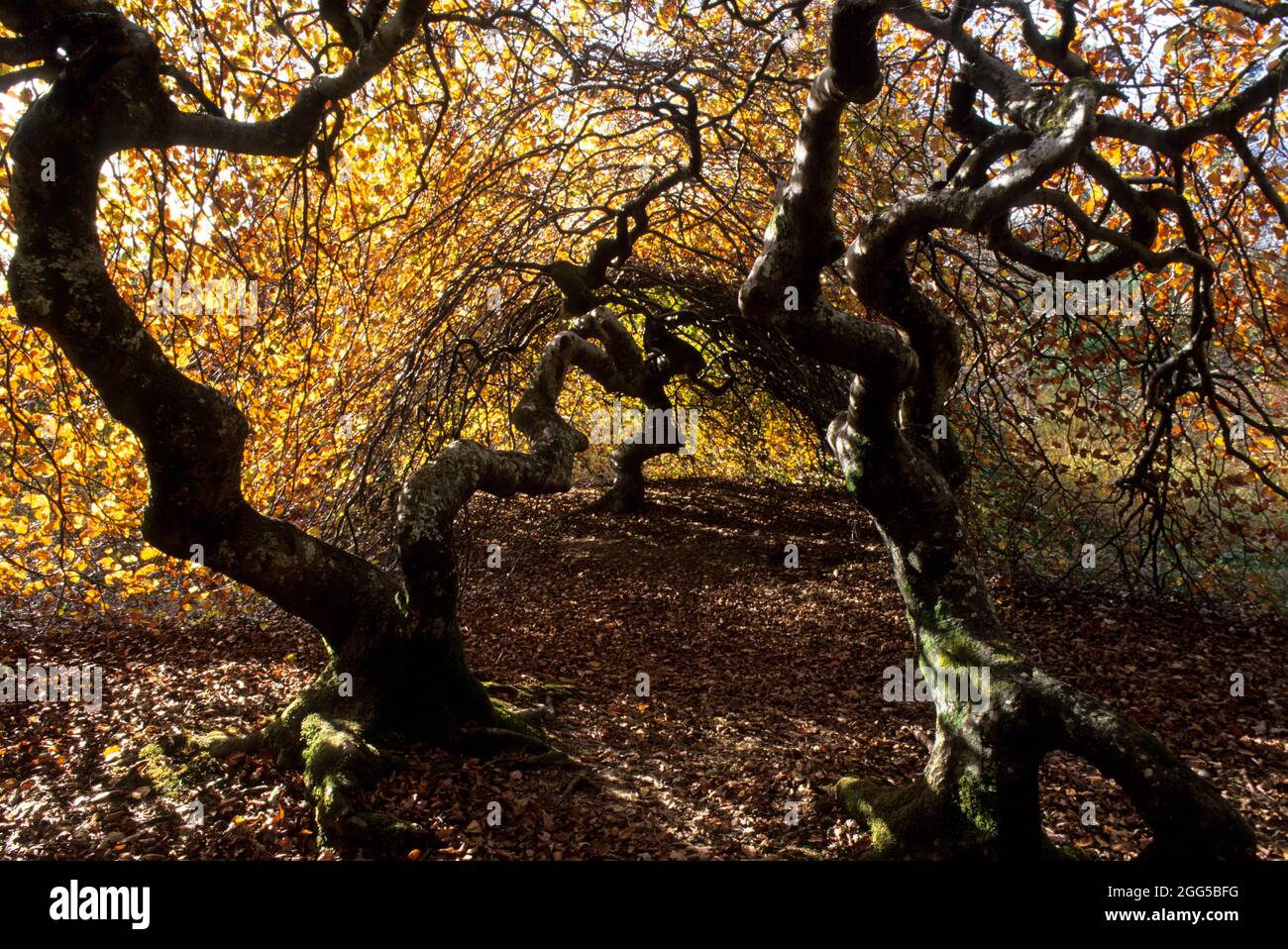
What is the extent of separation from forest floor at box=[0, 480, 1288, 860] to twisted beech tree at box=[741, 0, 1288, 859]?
2.80 feet

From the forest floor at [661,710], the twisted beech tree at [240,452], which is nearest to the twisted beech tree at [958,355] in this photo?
the forest floor at [661,710]

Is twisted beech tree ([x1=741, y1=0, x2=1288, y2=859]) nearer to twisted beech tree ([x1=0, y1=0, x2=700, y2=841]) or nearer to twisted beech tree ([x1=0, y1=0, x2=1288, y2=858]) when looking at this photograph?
twisted beech tree ([x1=0, y1=0, x2=1288, y2=858])

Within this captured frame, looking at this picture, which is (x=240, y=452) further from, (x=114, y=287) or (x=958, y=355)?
(x=958, y=355)

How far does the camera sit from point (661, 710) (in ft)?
18.4

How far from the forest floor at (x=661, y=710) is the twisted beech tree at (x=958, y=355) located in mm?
853

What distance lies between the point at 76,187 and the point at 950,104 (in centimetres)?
409

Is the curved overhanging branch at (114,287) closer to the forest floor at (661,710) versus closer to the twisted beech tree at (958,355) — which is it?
the forest floor at (661,710)

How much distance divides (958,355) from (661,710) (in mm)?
3073

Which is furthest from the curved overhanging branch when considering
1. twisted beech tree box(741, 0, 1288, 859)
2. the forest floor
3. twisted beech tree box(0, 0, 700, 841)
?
twisted beech tree box(741, 0, 1288, 859)

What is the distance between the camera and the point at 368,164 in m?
7.81

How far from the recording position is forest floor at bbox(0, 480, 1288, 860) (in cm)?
396

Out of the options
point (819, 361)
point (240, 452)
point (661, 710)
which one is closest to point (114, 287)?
point (240, 452)
